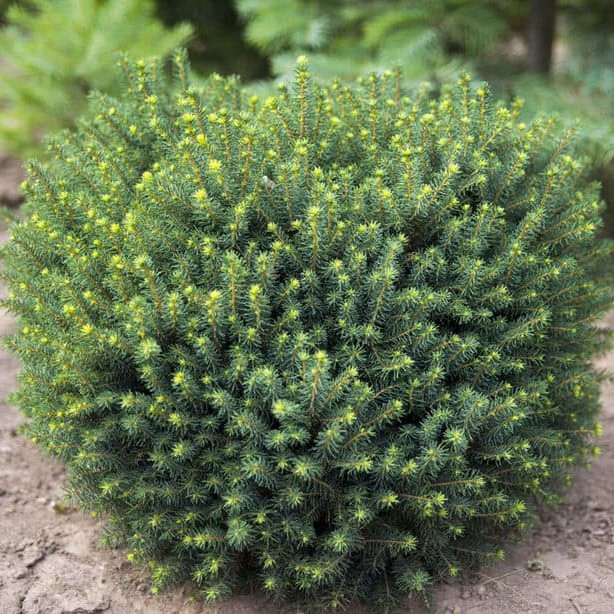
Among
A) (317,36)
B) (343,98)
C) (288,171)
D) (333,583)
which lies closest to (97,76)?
(317,36)

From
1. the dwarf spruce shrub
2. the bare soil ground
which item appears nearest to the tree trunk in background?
the dwarf spruce shrub

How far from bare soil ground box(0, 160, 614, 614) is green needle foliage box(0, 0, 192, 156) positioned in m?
3.31

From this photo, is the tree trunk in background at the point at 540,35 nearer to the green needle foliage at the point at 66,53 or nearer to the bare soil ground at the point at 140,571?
the green needle foliage at the point at 66,53

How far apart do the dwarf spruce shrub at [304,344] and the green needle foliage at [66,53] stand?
10.5 ft

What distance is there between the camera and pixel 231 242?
2.32 m

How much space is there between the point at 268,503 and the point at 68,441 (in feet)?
2.41

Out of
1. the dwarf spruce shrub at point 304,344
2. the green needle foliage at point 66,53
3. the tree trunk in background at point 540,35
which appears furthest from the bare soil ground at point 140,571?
the tree trunk in background at point 540,35

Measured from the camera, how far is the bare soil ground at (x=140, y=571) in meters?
2.52

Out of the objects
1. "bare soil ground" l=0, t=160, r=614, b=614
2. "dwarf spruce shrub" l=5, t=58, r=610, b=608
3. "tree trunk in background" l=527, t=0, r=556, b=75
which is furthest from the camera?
"tree trunk in background" l=527, t=0, r=556, b=75

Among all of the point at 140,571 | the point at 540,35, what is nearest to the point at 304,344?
the point at 140,571

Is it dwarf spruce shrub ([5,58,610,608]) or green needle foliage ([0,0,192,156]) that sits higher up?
green needle foliage ([0,0,192,156])

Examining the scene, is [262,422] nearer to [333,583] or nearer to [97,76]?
[333,583]

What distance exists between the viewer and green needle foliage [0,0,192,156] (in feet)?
17.7

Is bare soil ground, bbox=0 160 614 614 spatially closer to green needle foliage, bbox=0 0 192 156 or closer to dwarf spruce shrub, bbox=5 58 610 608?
dwarf spruce shrub, bbox=5 58 610 608
